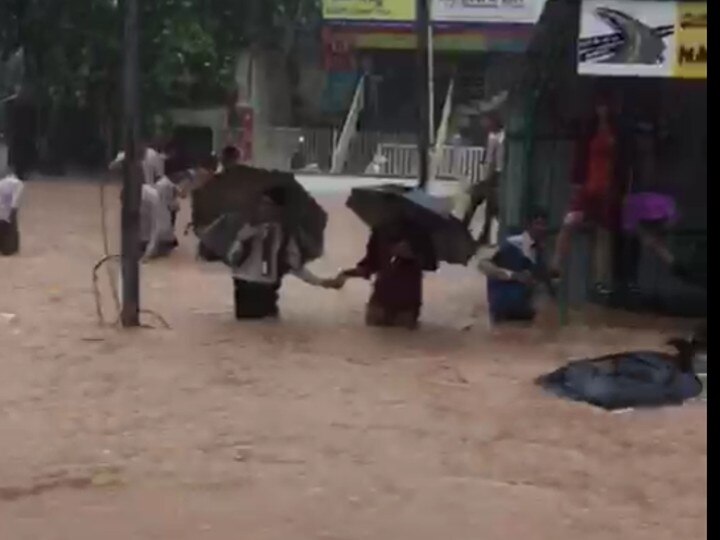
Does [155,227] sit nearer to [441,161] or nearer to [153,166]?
[153,166]

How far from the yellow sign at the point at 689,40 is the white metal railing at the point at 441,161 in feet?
61.2

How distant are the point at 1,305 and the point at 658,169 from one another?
5.61 meters

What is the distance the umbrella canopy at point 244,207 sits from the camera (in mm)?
12547

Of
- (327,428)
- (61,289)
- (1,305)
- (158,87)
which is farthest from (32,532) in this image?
(158,87)

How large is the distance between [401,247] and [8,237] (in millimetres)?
6395

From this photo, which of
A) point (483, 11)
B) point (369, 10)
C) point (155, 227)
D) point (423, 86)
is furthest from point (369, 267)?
point (369, 10)

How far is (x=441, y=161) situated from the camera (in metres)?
34.3

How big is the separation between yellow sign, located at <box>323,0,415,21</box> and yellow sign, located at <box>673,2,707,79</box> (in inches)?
968

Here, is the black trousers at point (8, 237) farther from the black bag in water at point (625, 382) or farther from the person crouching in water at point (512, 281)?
the black bag in water at point (625, 382)

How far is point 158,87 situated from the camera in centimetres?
3081

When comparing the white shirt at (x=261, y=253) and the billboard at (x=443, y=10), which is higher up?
the billboard at (x=443, y=10)

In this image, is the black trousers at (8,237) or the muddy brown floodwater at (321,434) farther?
the black trousers at (8,237)

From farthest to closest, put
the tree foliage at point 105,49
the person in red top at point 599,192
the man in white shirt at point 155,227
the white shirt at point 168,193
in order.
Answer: the tree foliage at point 105,49 → the white shirt at point 168,193 → the man in white shirt at point 155,227 → the person in red top at point 599,192

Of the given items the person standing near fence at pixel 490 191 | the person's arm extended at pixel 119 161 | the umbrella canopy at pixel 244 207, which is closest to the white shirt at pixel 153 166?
the person's arm extended at pixel 119 161
